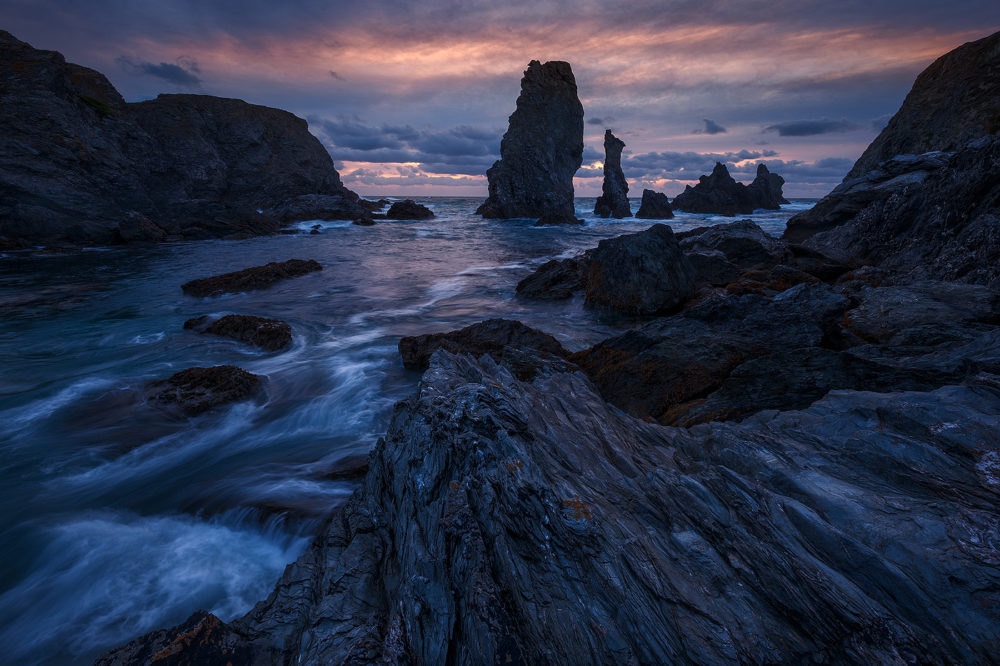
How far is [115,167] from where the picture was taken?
4156cm

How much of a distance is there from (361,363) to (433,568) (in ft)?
31.5

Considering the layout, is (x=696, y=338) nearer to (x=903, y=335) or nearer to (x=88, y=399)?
(x=903, y=335)

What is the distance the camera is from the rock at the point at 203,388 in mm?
8883

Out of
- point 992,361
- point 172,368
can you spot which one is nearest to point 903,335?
point 992,361

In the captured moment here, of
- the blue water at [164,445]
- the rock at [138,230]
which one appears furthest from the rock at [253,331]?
the rock at [138,230]

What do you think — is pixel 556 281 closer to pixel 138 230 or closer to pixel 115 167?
pixel 138 230

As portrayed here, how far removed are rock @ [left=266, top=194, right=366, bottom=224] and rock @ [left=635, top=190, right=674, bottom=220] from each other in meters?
48.1

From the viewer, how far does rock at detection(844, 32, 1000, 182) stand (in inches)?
957

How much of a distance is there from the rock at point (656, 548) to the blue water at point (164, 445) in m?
2.21

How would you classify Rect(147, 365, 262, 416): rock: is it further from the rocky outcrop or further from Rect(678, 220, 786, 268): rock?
Rect(678, 220, 786, 268): rock

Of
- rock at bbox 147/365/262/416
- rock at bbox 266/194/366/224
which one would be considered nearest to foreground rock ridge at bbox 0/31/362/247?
rock at bbox 266/194/366/224

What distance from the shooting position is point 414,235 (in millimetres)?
48844

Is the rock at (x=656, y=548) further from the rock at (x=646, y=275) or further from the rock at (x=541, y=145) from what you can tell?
the rock at (x=541, y=145)

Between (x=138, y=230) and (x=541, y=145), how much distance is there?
54.0 m
